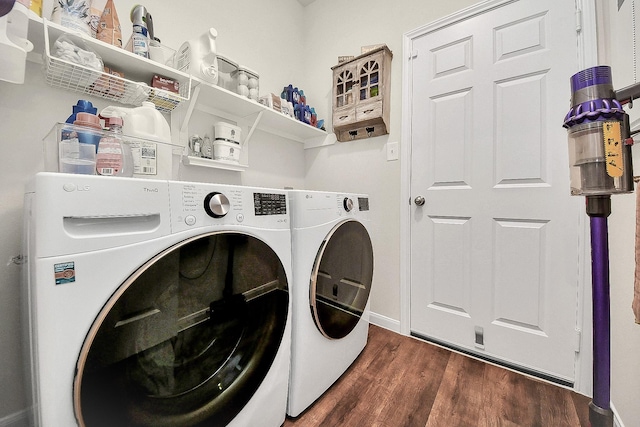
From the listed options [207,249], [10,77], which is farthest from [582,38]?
[10,77]

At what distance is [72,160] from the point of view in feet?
2.43

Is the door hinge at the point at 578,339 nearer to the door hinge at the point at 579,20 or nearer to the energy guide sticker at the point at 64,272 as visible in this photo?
the door hinge at the point at 579,20

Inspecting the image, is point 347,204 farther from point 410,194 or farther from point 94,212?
point 94,212

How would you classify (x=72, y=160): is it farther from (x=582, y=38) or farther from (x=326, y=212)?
(x=582, y=38)

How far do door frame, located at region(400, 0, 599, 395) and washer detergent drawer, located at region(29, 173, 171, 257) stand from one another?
4.65 feet

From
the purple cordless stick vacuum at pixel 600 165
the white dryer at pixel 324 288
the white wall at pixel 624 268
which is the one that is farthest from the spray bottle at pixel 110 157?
the white wall at pixel 624 268

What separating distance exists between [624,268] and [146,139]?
1.82 m

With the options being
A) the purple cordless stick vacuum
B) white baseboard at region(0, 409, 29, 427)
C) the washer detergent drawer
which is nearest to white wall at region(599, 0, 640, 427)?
the purple cordless stick vacuum

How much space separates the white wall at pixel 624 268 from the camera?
0.79 m

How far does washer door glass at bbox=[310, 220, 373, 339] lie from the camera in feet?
3.24

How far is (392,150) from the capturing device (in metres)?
1.69

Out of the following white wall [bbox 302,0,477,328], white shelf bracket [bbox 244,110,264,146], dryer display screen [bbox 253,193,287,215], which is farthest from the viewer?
white wall [bbox 302,0,477,328]

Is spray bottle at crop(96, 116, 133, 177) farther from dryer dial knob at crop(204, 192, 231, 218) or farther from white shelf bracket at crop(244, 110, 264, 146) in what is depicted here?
white shelf bracket at crop(244, 110, 264, 146)

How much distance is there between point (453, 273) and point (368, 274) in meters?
0.55
